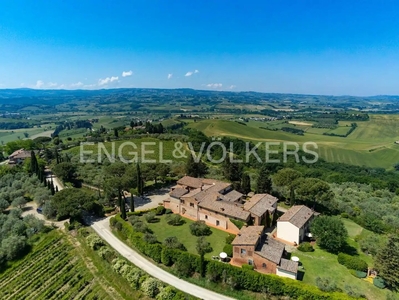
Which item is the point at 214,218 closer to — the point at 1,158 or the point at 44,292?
the point at 44,292

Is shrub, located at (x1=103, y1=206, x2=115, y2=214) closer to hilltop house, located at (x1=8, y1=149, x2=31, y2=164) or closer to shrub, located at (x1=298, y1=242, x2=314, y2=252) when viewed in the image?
shrub, located at (x1=298, y1=242, x2=314, y2=252)

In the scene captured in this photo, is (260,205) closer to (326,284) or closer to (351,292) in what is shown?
(326,284)

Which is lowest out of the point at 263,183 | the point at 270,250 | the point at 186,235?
the point at 186,235

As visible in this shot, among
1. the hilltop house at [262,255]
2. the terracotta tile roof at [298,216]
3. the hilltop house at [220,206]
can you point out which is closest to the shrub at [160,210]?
the hilltop house at [220,206]

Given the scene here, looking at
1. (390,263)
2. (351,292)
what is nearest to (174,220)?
(351,292)

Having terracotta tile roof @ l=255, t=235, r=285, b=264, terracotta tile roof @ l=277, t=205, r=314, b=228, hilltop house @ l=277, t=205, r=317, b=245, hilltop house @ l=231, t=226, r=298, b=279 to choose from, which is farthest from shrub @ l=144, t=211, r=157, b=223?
terracotta tile roof @ l=277, t=205, r=314, b=228

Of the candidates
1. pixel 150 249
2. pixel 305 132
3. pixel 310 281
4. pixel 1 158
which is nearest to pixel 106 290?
pixel 150 249
